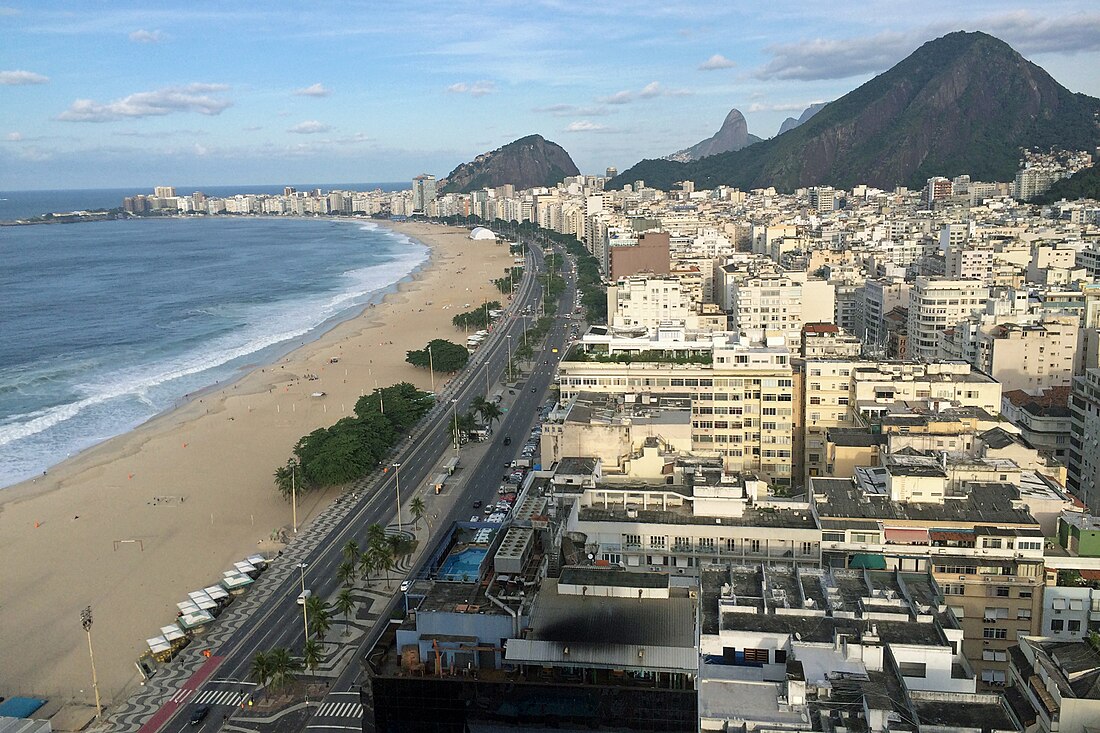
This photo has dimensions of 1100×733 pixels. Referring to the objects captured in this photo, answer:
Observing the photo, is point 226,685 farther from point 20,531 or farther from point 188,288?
point 188,288

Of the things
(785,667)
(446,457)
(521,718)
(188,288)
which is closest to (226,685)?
(521,718)

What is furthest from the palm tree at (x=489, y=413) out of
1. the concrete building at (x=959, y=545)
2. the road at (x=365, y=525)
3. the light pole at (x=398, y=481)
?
the concrete building at (x=959, y=545)

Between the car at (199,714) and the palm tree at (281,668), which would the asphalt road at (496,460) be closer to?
the palm tree at (281,668)

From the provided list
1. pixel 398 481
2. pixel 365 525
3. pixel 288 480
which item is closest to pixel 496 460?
pixel 398 481

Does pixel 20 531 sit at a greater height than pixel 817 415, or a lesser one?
lesser

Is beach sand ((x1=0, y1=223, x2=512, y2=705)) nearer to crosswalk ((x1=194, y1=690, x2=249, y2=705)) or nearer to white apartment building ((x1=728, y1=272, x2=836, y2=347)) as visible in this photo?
crosswalk ((x1=194, y1=690, x2=249, y2=705))

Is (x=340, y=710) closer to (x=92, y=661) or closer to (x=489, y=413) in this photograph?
(x=92, y=661)
